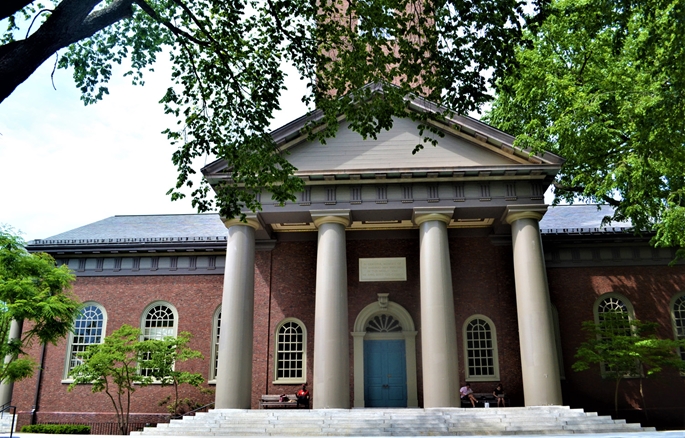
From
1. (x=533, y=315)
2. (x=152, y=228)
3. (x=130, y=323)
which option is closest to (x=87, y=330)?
(x=130, y=323)

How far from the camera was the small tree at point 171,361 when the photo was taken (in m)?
24.5

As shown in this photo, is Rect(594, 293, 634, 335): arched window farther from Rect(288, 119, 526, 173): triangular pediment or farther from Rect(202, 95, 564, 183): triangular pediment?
Rect(288, 119, 526, 173): triangular pediment

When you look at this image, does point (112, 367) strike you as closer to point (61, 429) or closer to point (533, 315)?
point (61, 429)

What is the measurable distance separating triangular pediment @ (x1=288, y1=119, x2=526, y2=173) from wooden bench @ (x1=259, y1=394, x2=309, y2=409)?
31.2ft

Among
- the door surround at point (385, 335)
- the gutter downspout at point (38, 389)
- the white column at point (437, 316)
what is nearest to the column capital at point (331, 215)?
the white column at point (437, 316)

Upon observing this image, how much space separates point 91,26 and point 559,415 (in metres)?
18.0

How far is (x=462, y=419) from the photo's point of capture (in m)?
19.6

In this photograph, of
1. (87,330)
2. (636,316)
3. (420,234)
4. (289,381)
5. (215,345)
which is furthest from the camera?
(87,330)

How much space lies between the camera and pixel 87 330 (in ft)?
95.9

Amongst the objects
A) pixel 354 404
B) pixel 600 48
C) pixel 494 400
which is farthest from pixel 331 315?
pixel 600 48

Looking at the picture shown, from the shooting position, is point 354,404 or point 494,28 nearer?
point 494,28

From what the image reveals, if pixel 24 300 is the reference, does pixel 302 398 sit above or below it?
below

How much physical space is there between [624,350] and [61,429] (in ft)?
76.3

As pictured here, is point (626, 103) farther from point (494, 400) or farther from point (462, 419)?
point (494, 400)
